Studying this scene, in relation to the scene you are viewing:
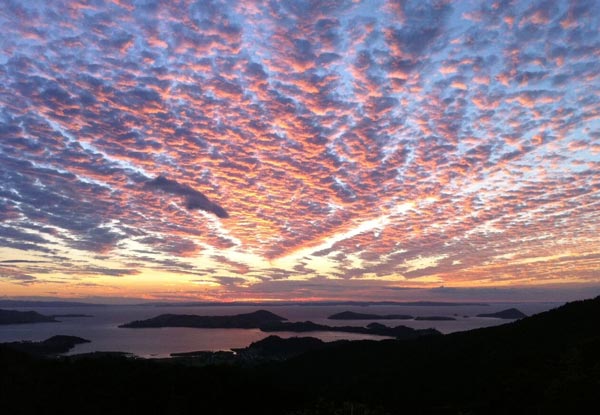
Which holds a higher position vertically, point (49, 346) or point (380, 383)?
point (380, 383)

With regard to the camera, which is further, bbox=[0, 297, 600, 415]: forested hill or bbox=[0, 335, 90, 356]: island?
bbox=[0, 335, 90, 356]: island

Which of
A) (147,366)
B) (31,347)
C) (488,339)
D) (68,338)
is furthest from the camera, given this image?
(68,338)

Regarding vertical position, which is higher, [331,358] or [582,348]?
[582,348]

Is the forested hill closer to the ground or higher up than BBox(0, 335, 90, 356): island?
higher up

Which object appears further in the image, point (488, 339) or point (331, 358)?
point (331, 358)

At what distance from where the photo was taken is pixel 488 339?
8719cm

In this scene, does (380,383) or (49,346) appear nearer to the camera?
(380,383)

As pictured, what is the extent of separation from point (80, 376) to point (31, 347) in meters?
137

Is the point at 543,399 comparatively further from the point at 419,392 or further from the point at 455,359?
the point at 455,359

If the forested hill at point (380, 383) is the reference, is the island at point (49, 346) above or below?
below

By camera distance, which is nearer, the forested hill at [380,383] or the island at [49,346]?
the forested hill at [380,383]

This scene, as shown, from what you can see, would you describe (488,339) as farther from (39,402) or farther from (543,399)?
(39,402)

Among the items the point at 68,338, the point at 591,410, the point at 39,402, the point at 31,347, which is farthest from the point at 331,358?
the point at 68,338

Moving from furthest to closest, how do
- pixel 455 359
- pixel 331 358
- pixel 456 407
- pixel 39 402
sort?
pixel 331 358 < pixel 455 359 < pixel 456 407 < pixel 39 402
